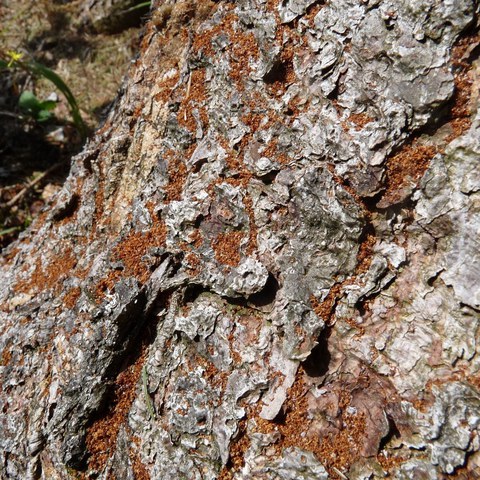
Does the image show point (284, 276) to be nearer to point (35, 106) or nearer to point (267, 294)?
point (267, 294)

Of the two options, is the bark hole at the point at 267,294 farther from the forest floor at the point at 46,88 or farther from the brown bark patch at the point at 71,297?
the forest floor at the point at 46,88

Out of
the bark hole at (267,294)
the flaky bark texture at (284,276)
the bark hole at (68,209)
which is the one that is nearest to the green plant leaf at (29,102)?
the bark hole at (68,209)

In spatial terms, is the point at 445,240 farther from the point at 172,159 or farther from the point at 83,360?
the point at 83,360

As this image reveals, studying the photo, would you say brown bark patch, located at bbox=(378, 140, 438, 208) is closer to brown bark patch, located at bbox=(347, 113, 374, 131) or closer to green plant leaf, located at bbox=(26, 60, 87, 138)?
brown bark patch, located at bbox=(347, 113, 374, 131)

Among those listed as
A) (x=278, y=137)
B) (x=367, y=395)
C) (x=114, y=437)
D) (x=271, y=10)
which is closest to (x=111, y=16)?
(x=271, y=10)

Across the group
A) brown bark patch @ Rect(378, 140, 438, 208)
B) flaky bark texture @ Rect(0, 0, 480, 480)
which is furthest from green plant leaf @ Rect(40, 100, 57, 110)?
brown bark patch @ Rect(378, 140, 438, 208)

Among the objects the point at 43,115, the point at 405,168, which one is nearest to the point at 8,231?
the point at 43,115
